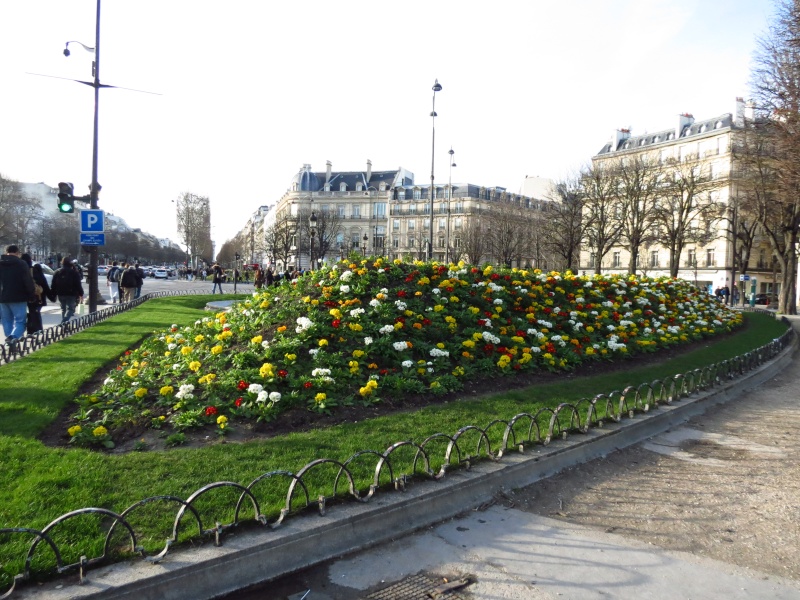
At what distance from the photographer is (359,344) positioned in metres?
8.51

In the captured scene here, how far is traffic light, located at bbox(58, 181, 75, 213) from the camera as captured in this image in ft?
44.8

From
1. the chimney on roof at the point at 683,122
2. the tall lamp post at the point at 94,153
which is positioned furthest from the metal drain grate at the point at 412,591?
the chimney on roof at the point at 683,122

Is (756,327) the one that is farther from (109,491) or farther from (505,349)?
(109,491)

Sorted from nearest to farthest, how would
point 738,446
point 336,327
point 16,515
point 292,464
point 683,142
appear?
point 16,515 < point 292,464 < point 738,446 < point 336,327 < point 683,142

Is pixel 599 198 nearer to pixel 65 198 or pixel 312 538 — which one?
pixel 65 198

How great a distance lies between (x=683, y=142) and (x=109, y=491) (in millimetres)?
68071


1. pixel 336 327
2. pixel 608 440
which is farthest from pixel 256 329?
pixel 608 440

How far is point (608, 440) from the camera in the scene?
663 cm

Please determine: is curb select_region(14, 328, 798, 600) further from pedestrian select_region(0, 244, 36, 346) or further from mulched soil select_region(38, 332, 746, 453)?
pedestrian select_region(0, 244, 36, 346)

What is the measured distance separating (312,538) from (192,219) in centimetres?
9423

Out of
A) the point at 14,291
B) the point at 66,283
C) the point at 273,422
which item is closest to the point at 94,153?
the point at 66,283

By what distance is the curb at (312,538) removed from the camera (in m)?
3.32

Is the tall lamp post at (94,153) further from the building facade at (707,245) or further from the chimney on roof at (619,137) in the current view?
the chimney on roof at (619,137)

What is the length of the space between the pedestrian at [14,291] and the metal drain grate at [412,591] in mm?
9662
